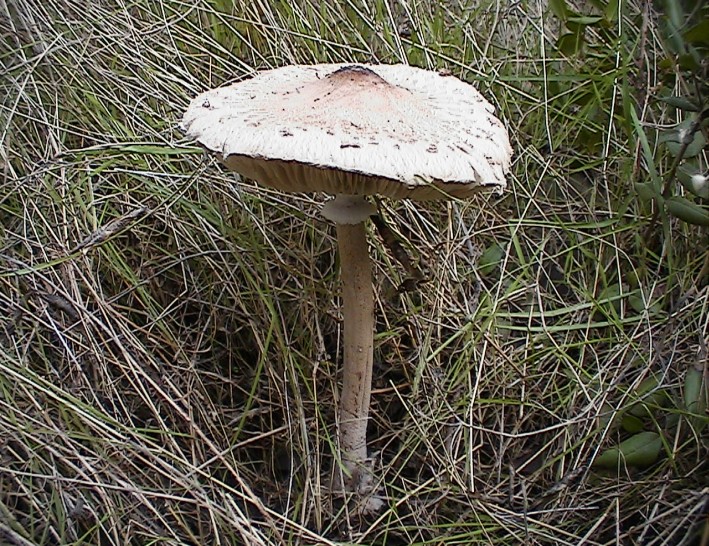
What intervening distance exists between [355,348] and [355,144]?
71 centimetres

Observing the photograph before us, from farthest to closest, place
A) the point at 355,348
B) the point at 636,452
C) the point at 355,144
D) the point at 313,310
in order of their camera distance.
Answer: the point at 313,310 → the point at 355,348 → the point at 636,452 → the point at 355,144

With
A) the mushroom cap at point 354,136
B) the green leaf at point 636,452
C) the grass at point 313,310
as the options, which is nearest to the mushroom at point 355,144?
the mushroom cap at point 354,136

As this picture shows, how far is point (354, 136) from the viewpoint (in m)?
1.47

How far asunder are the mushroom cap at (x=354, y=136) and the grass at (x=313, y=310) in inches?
23.0

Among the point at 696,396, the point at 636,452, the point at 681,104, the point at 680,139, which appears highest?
the point at 681,104

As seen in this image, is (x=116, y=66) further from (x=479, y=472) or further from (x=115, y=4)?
(x=479, y=472)

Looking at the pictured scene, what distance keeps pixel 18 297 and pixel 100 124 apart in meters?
0.73

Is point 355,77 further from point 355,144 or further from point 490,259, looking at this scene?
point 490,259

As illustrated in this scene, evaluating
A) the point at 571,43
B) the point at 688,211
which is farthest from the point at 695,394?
the point at 571,43

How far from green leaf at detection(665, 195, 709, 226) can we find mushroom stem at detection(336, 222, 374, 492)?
32.6 inches

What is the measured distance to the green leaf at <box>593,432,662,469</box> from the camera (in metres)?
1.81

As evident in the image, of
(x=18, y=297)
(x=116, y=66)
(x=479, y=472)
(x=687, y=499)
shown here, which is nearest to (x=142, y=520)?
(x=18, y=297)

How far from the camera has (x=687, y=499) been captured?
5.45 feet

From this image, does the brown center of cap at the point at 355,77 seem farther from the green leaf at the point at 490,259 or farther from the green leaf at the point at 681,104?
the green leaf at the point at 490,259
